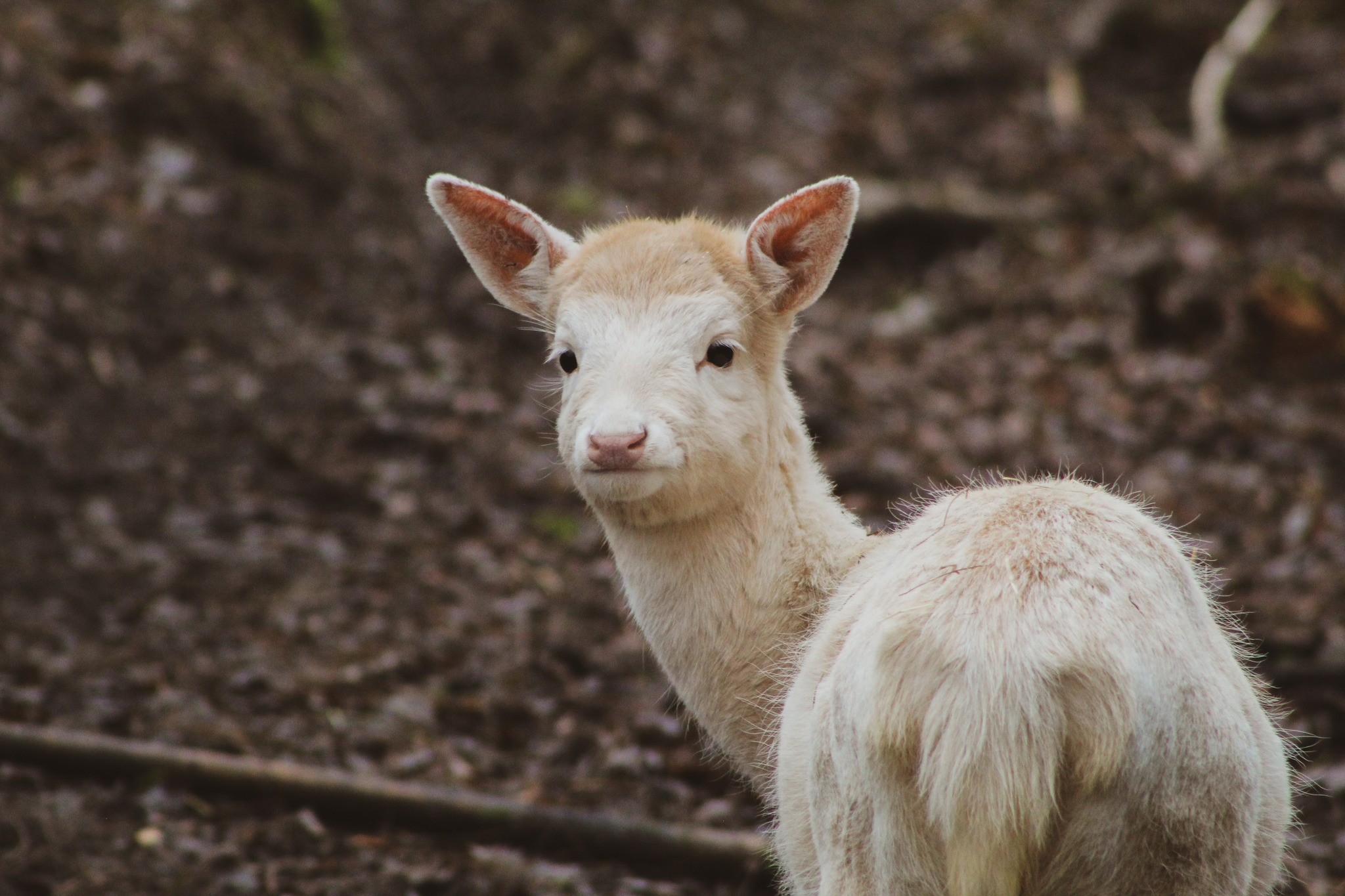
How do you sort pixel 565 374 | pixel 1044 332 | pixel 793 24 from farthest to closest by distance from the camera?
pixel 793 24 < pixel 1044 332 < pixel 565 374

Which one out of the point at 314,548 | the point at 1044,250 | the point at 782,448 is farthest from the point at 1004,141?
the point at 782,448

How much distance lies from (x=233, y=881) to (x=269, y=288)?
476 centimetres

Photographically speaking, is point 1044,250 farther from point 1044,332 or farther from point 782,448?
point 782,448

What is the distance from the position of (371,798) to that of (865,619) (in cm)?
274

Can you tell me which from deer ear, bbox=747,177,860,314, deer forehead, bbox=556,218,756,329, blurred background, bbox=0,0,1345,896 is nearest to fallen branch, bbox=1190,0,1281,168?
blurred background, bbox=0,0,1345,896

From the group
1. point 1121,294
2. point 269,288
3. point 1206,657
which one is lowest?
point 1206,657

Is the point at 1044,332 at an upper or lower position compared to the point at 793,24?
lower

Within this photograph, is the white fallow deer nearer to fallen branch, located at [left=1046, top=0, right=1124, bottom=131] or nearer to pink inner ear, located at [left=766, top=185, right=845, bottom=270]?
pink inner ear, located at [left=766, top=185, right=845, bottom=270]

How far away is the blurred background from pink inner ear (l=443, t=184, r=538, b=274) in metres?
1.06

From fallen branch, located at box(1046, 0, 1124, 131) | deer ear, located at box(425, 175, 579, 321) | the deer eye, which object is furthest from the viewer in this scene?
fallen branch, located at box(1046, 0, 1124, 131)

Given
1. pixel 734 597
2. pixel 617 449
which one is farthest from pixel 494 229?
pixel 734 597

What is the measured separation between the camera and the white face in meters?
3.50

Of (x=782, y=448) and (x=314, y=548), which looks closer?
(x=782, y=448)

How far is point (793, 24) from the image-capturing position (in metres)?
14.1
